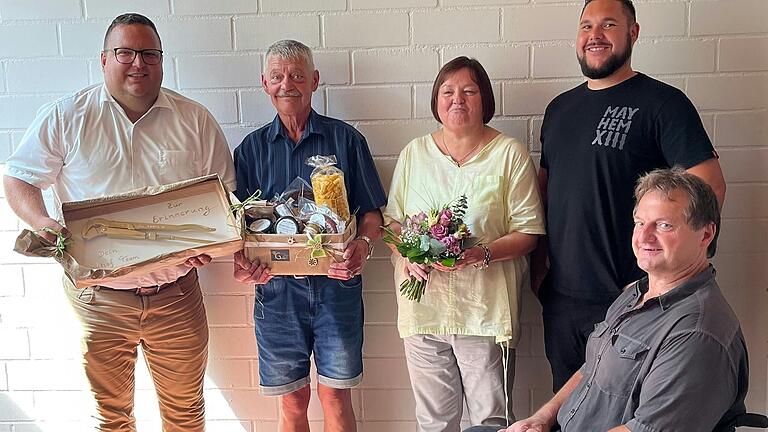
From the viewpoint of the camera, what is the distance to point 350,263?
7.13 feet

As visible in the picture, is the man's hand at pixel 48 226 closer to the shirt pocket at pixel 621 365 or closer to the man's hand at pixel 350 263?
the man's hand at pixel 350 263

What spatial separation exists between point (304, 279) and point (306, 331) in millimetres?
196

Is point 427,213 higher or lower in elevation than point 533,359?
higher

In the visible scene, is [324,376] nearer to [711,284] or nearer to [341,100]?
[341,100]

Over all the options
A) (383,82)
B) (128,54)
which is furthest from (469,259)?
(128,54)

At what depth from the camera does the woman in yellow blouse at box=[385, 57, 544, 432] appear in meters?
2.27

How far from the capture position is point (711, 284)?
1.60 m

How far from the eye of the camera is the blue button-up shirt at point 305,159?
7.88 ft

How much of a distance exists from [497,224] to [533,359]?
0.72 m

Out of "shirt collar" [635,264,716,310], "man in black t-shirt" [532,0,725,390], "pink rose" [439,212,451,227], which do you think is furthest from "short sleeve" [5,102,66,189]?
"shirt collar" [635,264,716,310]

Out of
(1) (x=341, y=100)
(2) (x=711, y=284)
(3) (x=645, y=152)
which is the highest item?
(1) (x=341, y=100)

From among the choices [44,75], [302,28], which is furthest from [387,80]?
[44,75]

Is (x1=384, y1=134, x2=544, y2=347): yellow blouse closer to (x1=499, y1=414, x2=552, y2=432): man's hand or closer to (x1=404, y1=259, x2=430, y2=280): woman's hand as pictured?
(x1=404, y1=259, x2=430, y2=280): woman's hand

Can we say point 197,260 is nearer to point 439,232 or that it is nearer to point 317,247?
point 317,247
